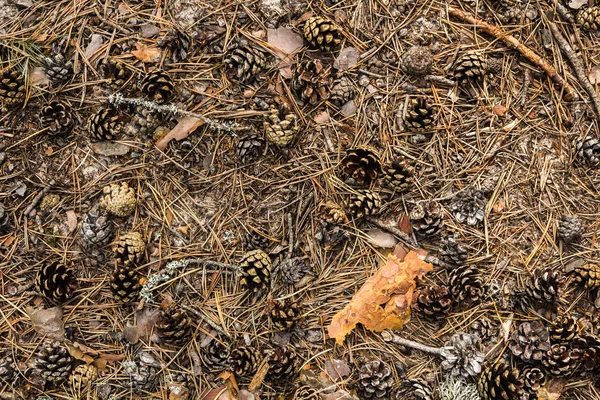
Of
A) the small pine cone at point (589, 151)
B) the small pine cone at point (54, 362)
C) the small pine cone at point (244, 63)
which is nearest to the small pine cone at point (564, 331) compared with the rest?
the small pine cone at point (589, 151)

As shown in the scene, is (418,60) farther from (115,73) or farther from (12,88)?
(12,88)

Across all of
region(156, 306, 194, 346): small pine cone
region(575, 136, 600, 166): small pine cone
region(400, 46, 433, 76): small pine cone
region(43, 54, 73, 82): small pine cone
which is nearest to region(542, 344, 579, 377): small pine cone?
region(575, 136, 600, 166): small pine cone

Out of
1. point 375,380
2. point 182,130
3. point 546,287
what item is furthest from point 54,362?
point 546,287

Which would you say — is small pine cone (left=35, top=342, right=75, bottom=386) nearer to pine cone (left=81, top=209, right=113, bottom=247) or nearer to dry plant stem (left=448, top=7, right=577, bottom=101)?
pine cone (left=81, top=209, right=113, bottom=247)

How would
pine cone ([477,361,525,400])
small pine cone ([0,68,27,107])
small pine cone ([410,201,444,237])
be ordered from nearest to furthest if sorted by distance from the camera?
pine cone ([477,361,525,400]), small pine cone ([410,201,444,237]), small pine cone ([0,68,27,107])

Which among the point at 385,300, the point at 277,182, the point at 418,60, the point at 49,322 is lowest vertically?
the point at 49,322

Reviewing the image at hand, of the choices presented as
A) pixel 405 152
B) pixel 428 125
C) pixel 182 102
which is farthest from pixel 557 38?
pixel 182 102

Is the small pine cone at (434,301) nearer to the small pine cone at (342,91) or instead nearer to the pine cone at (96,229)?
the small pine cone at (342,91)
